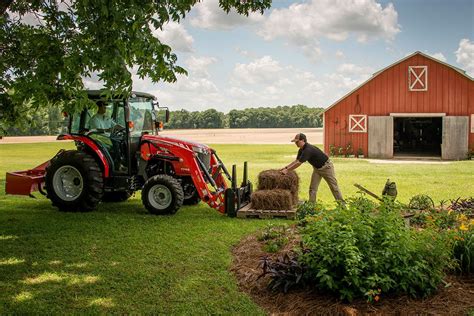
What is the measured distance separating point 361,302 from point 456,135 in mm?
23666

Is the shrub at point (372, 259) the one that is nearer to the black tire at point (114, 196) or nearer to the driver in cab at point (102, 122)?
the driver in cab at point (102, 122)

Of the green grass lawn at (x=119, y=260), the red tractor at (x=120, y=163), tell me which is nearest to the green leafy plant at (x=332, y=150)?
the green grass lawn at (x=119, y=260)

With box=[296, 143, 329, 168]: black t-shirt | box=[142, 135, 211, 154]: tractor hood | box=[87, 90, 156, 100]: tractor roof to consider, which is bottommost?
box=[296, 143, 329, 168]: black t-shirt

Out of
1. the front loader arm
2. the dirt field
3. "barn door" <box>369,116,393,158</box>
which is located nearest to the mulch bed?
the front loader arm

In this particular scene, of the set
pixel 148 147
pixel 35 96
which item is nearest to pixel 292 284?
pixel 35 96

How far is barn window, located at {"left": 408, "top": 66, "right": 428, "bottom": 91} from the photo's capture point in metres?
26.7

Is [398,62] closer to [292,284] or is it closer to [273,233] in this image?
[273,233]

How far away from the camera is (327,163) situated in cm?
1041

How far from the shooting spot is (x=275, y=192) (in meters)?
10.2

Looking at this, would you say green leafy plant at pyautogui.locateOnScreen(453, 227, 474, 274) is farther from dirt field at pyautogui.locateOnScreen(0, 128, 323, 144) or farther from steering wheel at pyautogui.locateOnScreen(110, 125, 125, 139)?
dirt field at pyautogui.locateOnScreen(0, 128, 323, 144)

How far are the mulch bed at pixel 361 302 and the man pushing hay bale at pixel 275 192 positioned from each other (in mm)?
4221

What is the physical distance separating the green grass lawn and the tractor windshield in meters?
1.86

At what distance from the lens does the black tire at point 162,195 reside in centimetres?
1034

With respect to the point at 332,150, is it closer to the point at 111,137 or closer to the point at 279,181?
the point at 279,181
